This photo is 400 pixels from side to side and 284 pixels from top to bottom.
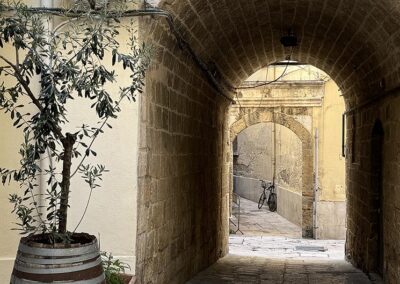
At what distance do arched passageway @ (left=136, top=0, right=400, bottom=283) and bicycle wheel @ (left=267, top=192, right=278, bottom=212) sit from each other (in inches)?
489

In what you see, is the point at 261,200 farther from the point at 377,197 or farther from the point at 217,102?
the point at 377,197

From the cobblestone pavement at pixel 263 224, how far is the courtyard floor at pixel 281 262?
0.03 metres

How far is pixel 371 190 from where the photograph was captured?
758 cm

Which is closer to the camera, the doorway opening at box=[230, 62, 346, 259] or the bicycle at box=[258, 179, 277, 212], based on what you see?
the doorway opening at box=[230, 62, 346, 259]

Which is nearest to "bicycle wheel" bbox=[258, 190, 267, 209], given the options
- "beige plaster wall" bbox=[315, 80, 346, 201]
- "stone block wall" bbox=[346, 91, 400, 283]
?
"beige plaster wall" bbox=[315, 80, 346, 201]

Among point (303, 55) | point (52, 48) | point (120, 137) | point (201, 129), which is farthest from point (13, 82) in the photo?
point (303, 55)

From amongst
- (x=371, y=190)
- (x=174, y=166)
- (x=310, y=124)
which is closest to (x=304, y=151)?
(x=310, y=124)

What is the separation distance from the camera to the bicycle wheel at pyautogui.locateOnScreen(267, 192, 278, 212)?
72.5 feet

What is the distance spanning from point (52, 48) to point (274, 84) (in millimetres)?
12668

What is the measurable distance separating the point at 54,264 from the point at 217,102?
632 centimetres

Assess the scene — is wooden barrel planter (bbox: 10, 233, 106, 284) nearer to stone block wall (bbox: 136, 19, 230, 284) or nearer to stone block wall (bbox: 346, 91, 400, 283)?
stone block wall (bbox: 136, 19, 230, 284)

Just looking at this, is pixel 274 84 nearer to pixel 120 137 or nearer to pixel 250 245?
pixel 250 245

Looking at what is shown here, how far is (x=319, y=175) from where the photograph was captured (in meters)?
15.2

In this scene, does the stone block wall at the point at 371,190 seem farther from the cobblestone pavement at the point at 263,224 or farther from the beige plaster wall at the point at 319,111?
the cobblestone pavement at the point at 263,224
